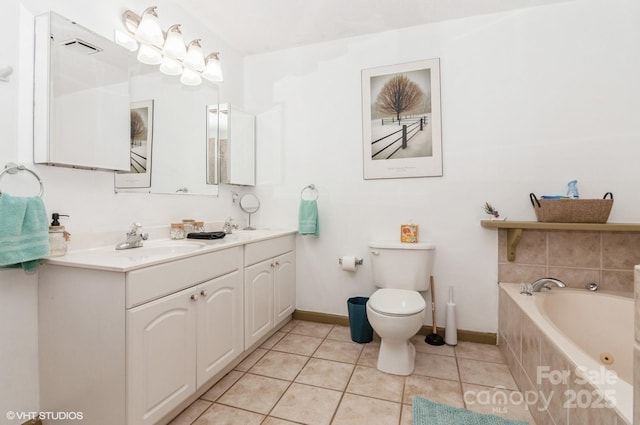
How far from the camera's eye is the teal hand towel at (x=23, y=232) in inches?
45.0

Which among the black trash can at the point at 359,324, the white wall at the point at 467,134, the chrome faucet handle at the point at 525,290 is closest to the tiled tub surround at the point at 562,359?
the chrome faucet handle at the point at 525,290

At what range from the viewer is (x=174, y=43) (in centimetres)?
196

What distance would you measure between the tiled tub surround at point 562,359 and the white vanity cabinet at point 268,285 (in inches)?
60.9

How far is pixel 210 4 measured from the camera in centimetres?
209

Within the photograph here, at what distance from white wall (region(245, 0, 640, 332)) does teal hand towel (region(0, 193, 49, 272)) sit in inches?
64.6

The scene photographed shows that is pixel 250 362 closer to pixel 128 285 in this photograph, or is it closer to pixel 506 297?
pixel 128 285

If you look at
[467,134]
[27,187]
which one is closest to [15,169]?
[27,187]

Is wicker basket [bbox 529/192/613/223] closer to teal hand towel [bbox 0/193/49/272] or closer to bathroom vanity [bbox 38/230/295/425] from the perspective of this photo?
bathroom vanity [bbox 38/230/295/425]

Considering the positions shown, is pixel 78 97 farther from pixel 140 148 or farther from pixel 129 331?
pixel 129 331

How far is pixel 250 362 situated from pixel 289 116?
1924 mm

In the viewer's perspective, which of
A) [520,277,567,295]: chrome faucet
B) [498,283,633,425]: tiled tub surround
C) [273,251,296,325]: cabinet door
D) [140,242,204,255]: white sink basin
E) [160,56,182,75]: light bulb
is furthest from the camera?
[273,251,296,325]: cabinet door

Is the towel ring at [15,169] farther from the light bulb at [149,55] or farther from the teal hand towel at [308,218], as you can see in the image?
the teal hand towel at [308,218]

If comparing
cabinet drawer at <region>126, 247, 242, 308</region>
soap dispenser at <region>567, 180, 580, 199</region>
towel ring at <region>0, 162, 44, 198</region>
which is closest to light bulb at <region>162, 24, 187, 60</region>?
towel ring at <region>0, 162, 44, 198</region>

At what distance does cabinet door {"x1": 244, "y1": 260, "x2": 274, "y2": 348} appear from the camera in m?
1.95
